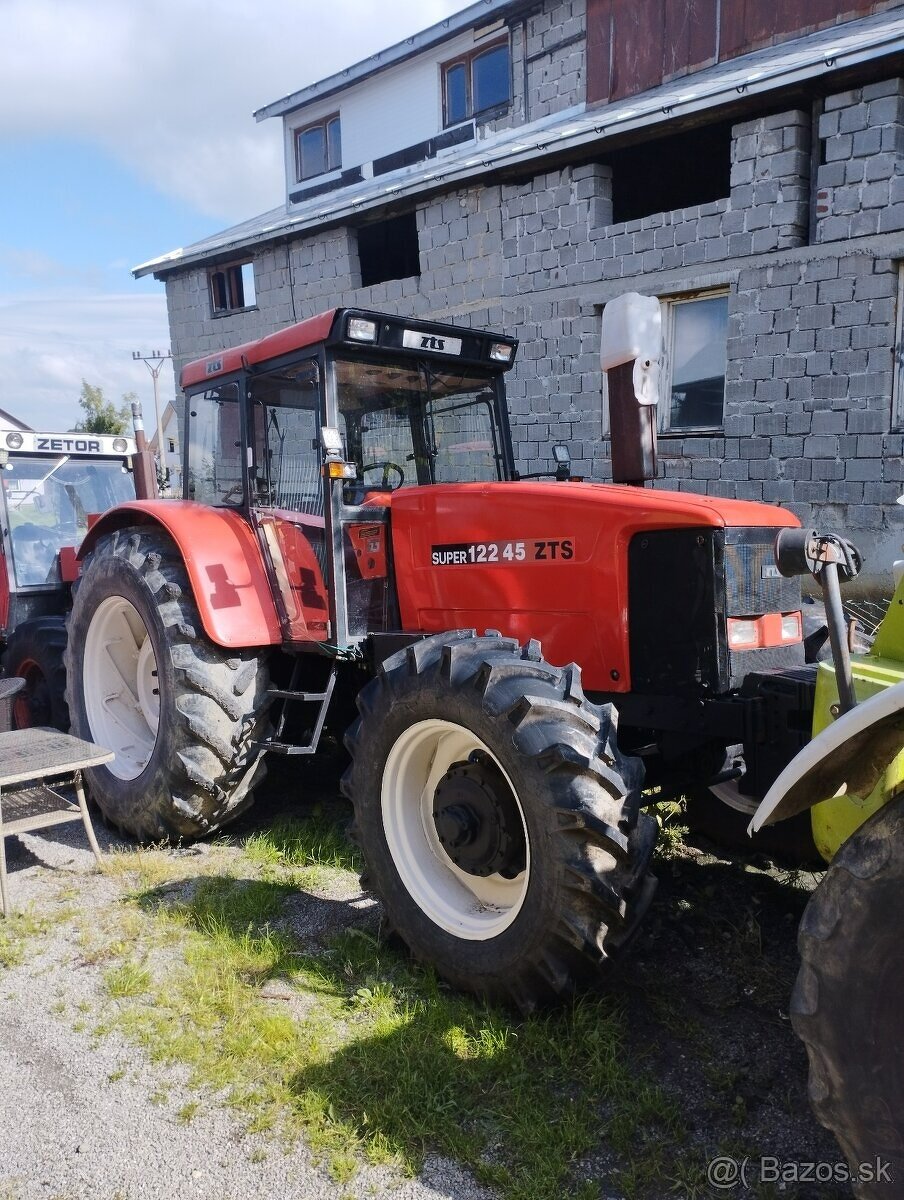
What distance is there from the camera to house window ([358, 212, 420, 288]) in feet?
43.2

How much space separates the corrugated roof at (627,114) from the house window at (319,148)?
2.34 metres

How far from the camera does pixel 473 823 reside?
2.93 m

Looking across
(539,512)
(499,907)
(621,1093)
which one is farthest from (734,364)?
(621,1093)

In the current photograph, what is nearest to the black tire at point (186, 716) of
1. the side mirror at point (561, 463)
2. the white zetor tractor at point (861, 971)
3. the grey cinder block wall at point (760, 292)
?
the side mirror at point (561, 463)

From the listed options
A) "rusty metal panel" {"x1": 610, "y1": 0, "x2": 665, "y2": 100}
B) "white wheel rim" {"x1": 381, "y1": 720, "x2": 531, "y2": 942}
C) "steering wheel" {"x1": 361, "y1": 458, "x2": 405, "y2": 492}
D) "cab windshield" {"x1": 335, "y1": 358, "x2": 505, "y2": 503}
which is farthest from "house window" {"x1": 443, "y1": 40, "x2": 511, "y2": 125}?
"white wheel rim" {"x1": 381, "y1": 720, "x2": 531, "y2": 942}

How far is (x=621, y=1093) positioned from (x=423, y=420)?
2796 millimetres

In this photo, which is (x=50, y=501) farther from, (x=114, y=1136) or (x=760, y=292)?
(x=760, y=292)

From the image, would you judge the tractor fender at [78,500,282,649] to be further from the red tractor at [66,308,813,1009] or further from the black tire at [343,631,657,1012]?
the black tire at [343,631,657,1012]

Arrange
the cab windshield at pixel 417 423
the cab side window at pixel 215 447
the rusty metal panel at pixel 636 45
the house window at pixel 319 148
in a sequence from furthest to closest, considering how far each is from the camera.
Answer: the house window at pixel 319 148
the rusty metal panel at pixel 636 45
the cab side window at pixel 215 447
the cab windshield at pixel 417 423

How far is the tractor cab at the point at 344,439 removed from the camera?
12.9 feet

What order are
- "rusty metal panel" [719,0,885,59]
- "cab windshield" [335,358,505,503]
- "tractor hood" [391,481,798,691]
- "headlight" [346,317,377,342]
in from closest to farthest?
"tractor hood" [391,481,798,691], "headlight" [346,317,377,342], "cab windshield" [335,358,505,503], "rusty metal panel" [719,0,885,59]

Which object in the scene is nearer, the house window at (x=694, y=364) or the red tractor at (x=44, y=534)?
the red tractor at (x=44, y=534)

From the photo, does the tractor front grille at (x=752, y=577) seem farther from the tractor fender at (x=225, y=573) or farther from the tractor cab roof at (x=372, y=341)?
the tractor fender at (x=225, y=573)

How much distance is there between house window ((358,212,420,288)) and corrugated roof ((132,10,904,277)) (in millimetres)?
818
